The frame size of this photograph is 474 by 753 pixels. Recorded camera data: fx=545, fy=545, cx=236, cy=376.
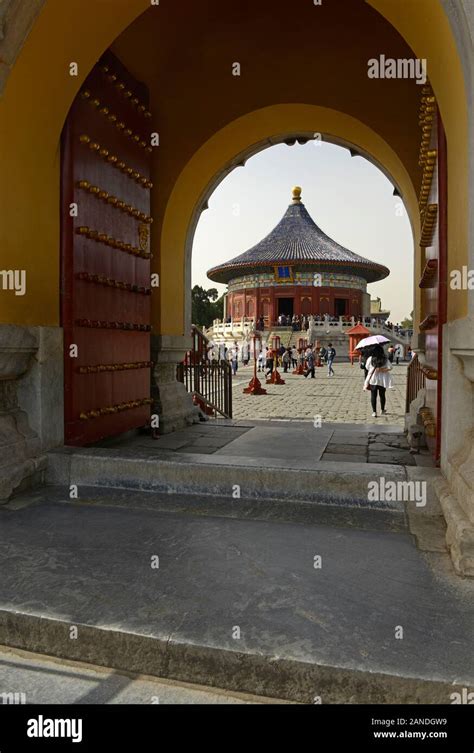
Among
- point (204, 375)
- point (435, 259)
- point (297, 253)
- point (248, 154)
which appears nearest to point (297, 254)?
point (297, 253)

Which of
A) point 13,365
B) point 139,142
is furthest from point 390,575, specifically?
point 139,142

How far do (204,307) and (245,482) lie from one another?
56.5 m

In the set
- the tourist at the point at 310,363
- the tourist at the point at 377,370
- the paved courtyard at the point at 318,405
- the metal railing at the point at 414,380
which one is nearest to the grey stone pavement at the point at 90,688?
the metal railing at the point at 414,380

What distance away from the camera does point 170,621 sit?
181 centimetres

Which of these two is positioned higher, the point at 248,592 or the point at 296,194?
the point at 296,194

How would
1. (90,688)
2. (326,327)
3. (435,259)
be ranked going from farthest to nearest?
(326,327), (435,259), (90,688)

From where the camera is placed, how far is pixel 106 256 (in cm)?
438

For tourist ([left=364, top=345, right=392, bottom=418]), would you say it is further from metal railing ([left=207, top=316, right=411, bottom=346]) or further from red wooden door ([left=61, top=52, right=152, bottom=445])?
metal railing ([left=207, top=316, right=411, bottom=346])

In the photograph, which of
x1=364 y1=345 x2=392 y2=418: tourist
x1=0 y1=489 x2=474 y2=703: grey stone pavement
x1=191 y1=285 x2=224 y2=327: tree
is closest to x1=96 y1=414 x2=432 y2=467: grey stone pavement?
x1=0 y1=489 x2=474 y2=703: grey stone pavement

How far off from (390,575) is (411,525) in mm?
609

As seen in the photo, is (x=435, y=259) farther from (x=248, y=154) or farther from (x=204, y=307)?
(x=204, y=307)

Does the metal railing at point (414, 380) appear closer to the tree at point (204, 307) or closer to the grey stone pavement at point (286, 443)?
the grey stone pavement at point (286, 443)

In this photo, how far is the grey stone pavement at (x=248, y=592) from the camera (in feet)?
5.42
